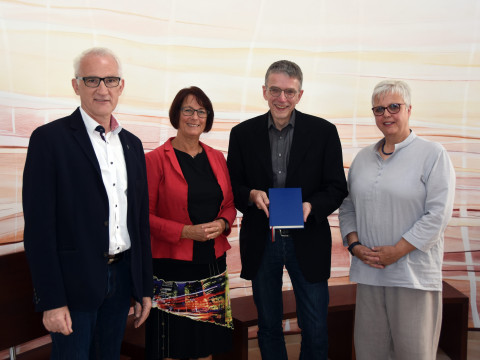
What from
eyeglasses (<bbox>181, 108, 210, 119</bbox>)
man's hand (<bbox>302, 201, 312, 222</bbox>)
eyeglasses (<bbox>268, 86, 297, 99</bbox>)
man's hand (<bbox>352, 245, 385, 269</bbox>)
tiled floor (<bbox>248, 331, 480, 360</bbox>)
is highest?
eyeglasses (<bbox>268, 86, 297, 99</bbox>)

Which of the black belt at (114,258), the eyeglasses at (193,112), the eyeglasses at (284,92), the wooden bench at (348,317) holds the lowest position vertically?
the wooden bench at (348,317)

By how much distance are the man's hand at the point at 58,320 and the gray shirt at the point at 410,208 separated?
138cm

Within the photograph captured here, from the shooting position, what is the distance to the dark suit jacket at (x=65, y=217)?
4.78 feet

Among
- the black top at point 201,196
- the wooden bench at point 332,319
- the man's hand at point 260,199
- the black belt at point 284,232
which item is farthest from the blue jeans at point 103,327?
the wooden bench at point 332,319

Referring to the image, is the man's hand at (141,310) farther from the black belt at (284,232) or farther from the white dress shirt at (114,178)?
the black belt at (284,232)

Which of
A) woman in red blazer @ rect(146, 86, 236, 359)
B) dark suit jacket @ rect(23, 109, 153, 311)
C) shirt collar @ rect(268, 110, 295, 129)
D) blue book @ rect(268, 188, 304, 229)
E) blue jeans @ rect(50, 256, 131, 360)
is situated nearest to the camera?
dark suit jacket @ rect(23, 109, 153, 311)

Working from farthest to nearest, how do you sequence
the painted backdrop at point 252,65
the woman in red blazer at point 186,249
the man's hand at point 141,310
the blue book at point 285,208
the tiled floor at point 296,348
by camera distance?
the tiled floor at point 296,348, the painted backdrop at point 252,65, the woman in red blazer at point 186,249, the blue book at point 285,208, the man's hand at point 141,310

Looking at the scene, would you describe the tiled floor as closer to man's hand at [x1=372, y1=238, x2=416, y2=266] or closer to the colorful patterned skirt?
the colorful patterned skirt

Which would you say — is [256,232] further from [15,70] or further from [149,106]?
[15,70]

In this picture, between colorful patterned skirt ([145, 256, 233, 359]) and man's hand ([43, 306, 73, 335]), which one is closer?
man's hand ([43, 306, 73, 335])

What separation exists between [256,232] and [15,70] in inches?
67.8

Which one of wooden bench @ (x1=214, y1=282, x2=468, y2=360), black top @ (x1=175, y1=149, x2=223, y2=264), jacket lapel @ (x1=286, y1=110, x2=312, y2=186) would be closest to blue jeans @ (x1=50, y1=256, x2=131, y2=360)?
black top @ (x1=175, y1=149, x2=223, y2=264)

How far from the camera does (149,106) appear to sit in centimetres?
306

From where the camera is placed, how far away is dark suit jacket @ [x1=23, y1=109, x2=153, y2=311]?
146cm
